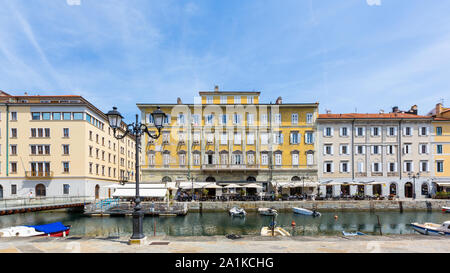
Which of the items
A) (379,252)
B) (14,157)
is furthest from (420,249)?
(14,157)

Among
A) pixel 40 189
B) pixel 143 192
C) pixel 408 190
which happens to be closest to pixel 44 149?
pixel 40 189

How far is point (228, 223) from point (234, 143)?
16906mm

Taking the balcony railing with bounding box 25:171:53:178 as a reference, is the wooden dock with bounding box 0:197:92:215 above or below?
below

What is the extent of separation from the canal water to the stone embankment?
1402 mm

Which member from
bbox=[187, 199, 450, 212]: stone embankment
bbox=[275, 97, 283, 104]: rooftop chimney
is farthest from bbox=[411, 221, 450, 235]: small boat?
bbox=[275, 97, 283, 104]: rooftop chimney

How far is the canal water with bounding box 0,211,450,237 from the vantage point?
24.1 meters

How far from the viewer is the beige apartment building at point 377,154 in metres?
42.8

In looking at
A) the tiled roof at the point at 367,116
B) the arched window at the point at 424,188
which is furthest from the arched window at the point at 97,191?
the arched window at the point at 424,188

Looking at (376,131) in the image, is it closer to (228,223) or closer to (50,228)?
(228,223)

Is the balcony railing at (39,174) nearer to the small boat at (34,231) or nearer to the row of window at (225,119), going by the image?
the row of window at (225,119)

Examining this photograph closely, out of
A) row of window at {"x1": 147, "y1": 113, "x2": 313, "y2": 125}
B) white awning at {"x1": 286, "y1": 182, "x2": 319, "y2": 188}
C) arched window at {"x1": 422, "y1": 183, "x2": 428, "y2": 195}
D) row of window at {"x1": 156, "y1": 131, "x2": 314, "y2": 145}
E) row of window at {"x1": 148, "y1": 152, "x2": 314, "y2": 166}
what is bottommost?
arched window at {"x1": 422, "y1": 183, "x2": 428, "y2": 195}

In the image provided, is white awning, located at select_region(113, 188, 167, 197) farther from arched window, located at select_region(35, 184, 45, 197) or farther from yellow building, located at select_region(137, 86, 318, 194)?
arched window, located at select_region(35, 184, 45, 197)

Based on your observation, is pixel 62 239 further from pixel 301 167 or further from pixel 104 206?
pixel 301 167

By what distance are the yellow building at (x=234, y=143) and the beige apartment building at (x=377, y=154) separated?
2.88 metres
